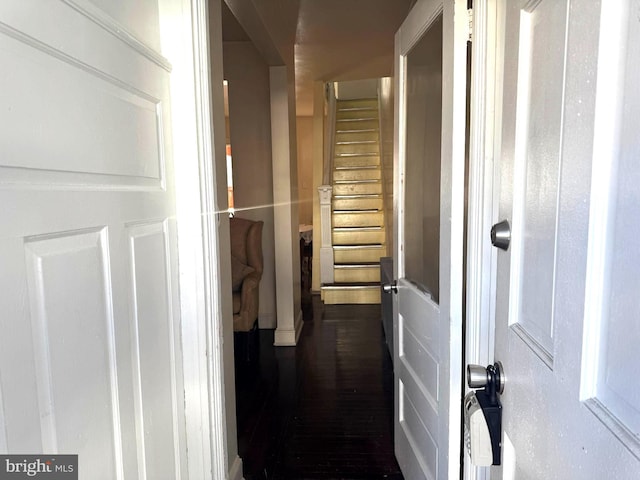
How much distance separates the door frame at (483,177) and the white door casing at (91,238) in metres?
0.82

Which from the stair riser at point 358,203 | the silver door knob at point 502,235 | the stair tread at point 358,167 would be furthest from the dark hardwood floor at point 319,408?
the stair tread at point 358,167

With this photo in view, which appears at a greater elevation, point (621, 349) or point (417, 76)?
point (417, 76)

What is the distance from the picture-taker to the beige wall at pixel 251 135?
3.72 m

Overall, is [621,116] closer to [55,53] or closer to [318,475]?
[55,53]

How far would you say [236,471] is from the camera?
1897mm

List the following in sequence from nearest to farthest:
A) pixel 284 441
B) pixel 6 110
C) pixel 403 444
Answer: pixel 6 110, pixel 403 444, pixel 284 441

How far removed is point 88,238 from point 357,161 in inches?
231

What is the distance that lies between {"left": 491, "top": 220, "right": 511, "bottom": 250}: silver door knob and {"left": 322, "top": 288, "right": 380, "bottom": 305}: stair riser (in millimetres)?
4281

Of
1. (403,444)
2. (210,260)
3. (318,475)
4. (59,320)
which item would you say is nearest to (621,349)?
(59,320)

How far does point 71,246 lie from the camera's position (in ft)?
2.54

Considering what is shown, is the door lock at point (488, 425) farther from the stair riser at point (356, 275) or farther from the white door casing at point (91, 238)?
the stair riser at point (356, 275)

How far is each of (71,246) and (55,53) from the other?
0.34 m

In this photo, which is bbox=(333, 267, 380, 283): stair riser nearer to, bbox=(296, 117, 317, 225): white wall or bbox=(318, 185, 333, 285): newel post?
bbox=(318, 185, 333, 285): newel post

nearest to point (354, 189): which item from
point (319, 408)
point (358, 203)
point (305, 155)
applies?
point (358, 203)
